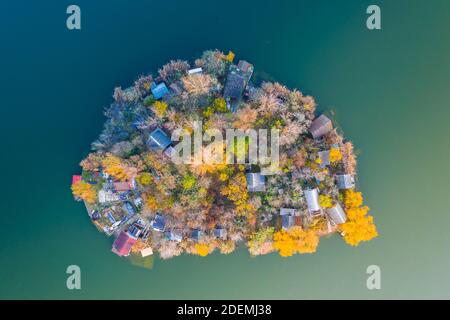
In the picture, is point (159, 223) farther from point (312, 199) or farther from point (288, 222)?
point (312, 199)

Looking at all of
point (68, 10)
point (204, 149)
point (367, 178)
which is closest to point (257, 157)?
point (204, 149)

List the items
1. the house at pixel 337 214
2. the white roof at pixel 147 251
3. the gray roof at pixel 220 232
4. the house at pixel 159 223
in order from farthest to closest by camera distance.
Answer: the white roof at pixel 147 251 → the house at pixel 159 223 → the gray roof at pixel 220 232 → the house at pixel 337 214

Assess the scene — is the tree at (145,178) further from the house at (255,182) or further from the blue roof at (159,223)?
the house at (255,182)

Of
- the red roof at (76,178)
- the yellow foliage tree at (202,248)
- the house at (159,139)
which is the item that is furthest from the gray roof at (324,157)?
the red roof at (76,178)

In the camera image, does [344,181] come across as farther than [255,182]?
Yes

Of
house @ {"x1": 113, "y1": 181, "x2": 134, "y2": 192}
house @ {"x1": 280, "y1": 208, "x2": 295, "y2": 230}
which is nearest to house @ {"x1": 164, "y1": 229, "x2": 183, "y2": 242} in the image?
house @ {"x1": 113, "y1": 181, "x2": 134, "y2": 192}

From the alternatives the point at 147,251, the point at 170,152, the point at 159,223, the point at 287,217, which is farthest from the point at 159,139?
the point at 287,217

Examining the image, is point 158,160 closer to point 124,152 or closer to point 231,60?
point 124,152
